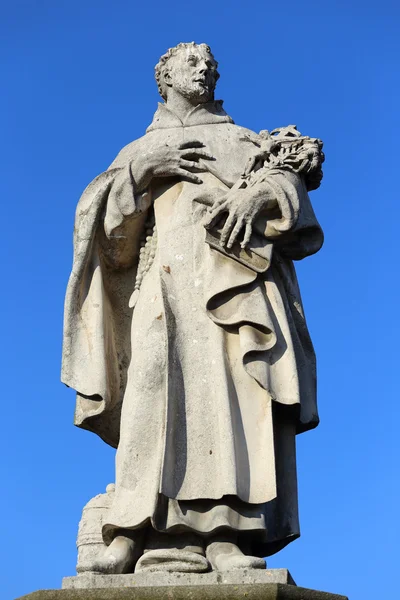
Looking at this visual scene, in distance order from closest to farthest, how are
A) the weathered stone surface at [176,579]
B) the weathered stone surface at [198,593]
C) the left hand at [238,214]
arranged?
the weathered stone surface at [198,593] → the weathered stone surface at [176,579] → the left hand at [238,214]

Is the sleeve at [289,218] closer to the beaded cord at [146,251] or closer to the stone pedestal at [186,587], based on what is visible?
the beaded cord at [146,251]

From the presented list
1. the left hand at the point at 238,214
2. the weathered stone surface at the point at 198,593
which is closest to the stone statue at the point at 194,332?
the left hand at the point at 238,214

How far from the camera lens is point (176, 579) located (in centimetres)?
902

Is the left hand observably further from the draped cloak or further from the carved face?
the carved face

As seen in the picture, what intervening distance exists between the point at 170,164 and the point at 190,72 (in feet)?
2.85

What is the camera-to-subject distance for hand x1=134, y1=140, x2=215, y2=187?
1023 centimetres

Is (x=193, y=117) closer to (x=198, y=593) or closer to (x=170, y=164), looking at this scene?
(x=170, y=164)

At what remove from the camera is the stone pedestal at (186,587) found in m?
8.63

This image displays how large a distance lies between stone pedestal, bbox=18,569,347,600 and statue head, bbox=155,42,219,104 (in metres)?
3.73

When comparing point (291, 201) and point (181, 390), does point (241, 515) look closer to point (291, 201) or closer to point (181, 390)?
point (181, 390)

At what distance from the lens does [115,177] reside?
10328 millimetres

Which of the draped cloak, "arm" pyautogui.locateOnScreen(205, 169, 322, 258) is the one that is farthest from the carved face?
"arm" pyautogui.locateOnScreen(205, 169, 322, 258)

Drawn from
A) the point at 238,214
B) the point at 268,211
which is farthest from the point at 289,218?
the point at 238,214

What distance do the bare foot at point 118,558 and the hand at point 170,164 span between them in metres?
2.60
